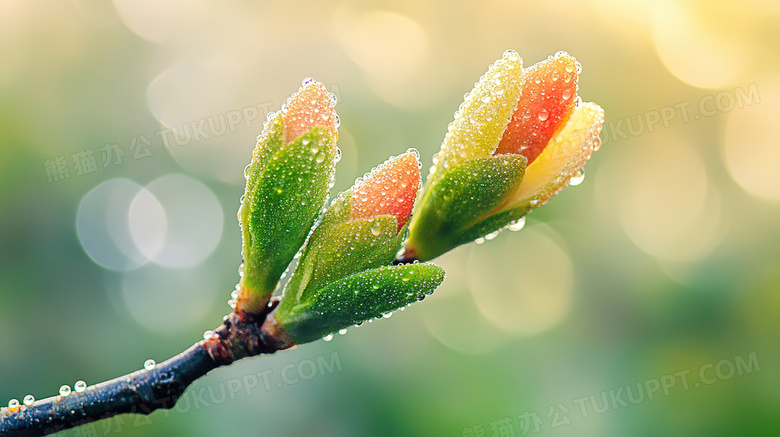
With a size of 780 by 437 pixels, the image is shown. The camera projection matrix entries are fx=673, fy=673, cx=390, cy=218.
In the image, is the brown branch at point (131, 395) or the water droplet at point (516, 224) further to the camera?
the water droplet at point (516, 224)

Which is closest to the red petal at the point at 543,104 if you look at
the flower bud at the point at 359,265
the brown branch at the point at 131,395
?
the flower bud at the point at 359,265

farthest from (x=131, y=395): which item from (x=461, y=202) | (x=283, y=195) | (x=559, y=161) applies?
(x=559, y=161)

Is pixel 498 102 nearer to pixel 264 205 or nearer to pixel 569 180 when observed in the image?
pixel 569 180

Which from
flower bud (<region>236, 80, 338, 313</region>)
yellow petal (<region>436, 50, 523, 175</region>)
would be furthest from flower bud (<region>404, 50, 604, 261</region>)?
flower bud (<region>236, 80, 338, 313</region>)

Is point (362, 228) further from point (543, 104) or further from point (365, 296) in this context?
point (543, 104)

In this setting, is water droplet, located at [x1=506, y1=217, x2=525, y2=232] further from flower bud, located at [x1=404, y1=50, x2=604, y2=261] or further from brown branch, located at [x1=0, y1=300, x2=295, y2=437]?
brown branch, located at [x1=0, y1=300, x2=295, y2=437]

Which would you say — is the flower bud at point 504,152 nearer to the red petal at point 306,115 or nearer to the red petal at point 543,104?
the red petal at point 543,104
